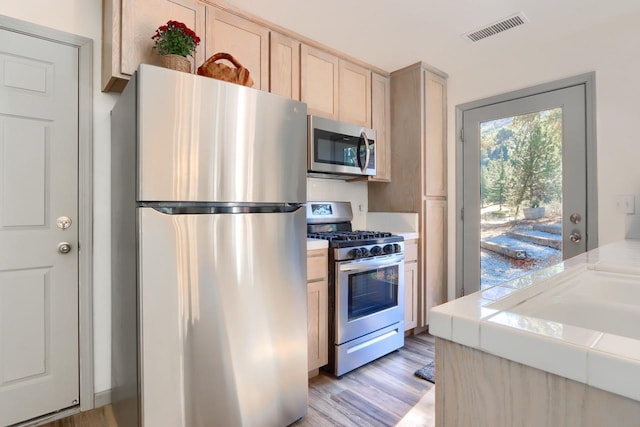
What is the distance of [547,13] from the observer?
Result: 2.16 m

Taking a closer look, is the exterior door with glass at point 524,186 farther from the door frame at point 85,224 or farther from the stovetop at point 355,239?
the door frame at point 85,224

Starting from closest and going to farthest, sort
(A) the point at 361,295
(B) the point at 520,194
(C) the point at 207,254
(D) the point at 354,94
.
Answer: (C) the point at 207,254 < (A) the point at 361,295 < (B) the point at 520,194 < (D) the point at 354,94

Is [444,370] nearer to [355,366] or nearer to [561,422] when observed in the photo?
[561,422]

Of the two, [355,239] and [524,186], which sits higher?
[524,186]

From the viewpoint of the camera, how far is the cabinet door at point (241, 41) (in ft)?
6.57

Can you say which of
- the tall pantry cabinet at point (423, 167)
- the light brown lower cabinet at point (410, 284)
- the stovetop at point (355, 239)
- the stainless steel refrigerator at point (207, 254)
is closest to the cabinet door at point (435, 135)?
the tall pantry cabinet at point (423, 167)

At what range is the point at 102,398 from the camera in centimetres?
194

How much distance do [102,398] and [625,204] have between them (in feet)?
11.4

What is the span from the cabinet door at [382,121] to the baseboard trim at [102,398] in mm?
2403

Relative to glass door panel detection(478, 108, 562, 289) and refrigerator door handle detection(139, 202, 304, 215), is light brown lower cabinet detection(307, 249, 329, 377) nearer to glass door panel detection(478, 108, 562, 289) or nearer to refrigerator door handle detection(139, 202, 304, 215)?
refrigerator door handle detection(139, 202, 304, 215)

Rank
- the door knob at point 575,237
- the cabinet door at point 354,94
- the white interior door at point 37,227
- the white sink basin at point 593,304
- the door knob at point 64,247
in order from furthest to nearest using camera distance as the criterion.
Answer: the cabinet door at point 354,94 < the door knob at point 575,237 < the door knob at point 64,247 < the white interior door at point 37,227 < the white sink basin at point 593,304

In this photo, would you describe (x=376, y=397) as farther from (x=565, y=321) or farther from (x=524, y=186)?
(x=524, y=186)

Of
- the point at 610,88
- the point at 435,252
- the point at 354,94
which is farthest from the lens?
the point at 435,252

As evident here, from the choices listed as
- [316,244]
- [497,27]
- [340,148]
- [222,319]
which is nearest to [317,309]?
[316,244]
